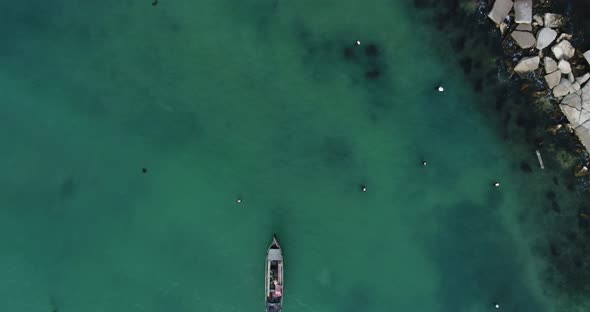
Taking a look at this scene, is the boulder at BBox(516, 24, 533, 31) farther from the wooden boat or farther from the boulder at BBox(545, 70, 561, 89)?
the wooden boat

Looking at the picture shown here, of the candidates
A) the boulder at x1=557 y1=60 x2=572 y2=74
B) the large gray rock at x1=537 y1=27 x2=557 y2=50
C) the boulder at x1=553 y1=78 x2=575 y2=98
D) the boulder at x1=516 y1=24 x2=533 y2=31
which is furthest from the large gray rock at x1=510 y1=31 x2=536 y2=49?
the boulder at x1=553 y1=78 x2=575 y2=98

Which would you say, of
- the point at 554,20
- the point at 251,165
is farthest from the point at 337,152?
the point at 554,20

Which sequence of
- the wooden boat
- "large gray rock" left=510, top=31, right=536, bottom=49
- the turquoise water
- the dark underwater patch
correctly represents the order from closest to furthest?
the wooden boat, the turquoise water, the dark underwater patch, "large gray rock" left=510, top=31, right=536, bottom=49

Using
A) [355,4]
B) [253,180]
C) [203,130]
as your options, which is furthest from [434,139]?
[203,130]

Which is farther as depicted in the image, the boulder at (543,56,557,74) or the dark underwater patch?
the boulder at (543,56,557,74)

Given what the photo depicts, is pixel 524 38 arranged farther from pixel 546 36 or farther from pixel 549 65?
pixel 549 65

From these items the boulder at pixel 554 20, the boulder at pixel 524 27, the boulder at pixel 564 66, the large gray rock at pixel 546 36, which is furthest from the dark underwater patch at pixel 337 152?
the boulder at pixel 554 20
